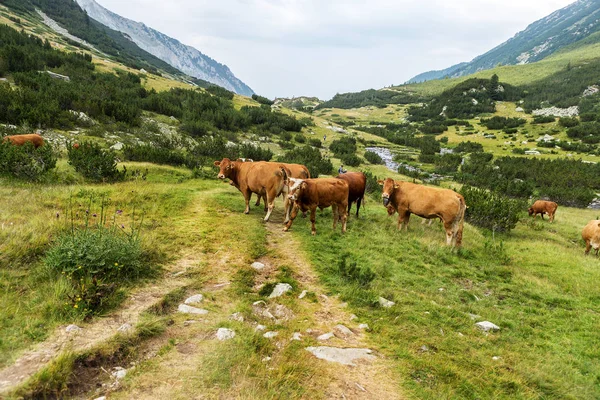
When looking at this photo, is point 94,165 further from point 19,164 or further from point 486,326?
point 486,326

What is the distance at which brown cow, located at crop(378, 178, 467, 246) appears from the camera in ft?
36.3

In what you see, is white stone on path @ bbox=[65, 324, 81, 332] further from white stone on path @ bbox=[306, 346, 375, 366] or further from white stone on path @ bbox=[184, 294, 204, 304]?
white stone on path @ bbox=[306, 346, 375, 366]

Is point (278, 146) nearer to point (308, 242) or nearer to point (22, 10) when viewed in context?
point (308, 242)

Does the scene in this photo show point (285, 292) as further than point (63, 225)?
No

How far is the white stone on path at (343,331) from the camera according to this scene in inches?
202

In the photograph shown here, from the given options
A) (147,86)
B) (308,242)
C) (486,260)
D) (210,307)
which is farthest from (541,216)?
(147,86)

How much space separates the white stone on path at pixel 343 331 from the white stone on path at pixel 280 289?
1.39m

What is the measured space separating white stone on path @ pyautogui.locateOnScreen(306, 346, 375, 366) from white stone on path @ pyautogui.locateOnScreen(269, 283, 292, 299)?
1.72 m

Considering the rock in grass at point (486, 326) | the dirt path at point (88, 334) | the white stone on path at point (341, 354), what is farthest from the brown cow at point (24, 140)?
the rock in grass at point (486, 326)

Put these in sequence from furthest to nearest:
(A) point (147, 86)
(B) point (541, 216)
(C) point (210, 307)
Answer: (A) point (147, 86)
(B) point (541, 216)
(C) point (210, 307)

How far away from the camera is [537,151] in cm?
4400

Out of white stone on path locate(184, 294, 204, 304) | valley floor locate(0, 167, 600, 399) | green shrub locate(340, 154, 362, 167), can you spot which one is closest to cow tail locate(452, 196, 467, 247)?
valley floor locate(0, 167, 600, 399)

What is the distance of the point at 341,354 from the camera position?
14.9ft

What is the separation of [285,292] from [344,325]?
140cm
